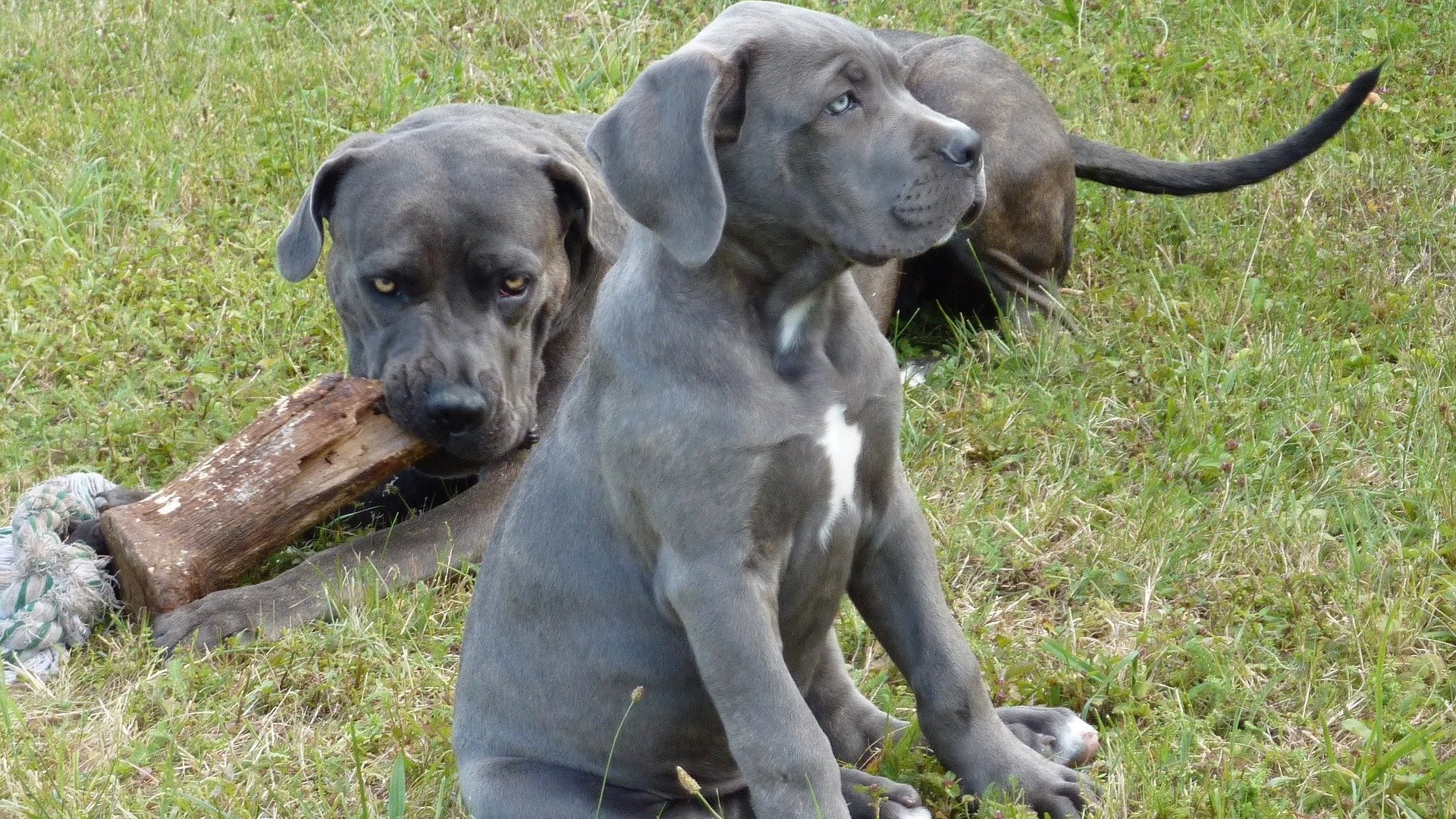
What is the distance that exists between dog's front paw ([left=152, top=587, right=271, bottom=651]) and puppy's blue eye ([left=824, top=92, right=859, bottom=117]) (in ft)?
7.46

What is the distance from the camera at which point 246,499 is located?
4.39m

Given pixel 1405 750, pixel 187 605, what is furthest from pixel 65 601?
pixel 1405 750

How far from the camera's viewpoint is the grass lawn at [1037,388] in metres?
3.60

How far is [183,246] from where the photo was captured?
6551 mm

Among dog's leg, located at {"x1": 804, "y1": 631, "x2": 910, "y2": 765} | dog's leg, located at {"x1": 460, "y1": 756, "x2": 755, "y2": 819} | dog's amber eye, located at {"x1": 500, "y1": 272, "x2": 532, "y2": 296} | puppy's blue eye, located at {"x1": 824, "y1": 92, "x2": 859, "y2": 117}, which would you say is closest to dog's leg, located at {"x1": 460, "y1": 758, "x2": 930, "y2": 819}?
dog's leg, located at {"x1": 460, "y1": 756, "x2": 755, "y2": 819}

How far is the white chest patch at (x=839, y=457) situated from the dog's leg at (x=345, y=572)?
1.51 meters

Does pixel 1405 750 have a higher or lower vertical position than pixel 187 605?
higher

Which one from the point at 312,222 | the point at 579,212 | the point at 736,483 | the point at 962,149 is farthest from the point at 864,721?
the point at 312,222

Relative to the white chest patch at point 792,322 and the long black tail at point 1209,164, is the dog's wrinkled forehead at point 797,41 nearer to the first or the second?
the white chest patch at point 792,322

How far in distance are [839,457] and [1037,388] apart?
87.7 inches

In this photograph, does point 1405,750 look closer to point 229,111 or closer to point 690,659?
point 690,659

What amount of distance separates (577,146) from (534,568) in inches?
98.2

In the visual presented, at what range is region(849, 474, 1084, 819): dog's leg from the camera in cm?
319

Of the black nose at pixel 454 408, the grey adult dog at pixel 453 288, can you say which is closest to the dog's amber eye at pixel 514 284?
the grey adult dog at pixel 453 288
